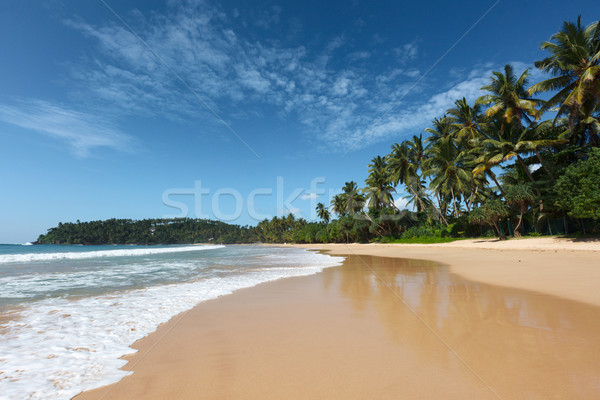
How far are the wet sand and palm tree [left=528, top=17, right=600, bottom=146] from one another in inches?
716

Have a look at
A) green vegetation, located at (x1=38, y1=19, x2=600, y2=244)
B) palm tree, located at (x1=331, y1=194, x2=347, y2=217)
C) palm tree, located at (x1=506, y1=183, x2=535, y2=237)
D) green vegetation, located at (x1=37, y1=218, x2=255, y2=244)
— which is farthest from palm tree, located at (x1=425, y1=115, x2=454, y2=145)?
green vegetation, located at (x1=37, y1=218, x2=255, y2=244)

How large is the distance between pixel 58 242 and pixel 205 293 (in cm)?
17689

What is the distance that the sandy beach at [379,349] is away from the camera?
2412mm

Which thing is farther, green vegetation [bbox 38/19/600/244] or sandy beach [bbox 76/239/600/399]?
green vegetation [bbox 38/19/600/244]

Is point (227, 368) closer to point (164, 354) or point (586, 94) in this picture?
point (164, 354)

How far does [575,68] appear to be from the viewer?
17297mm

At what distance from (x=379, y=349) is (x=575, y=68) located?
23.8 m

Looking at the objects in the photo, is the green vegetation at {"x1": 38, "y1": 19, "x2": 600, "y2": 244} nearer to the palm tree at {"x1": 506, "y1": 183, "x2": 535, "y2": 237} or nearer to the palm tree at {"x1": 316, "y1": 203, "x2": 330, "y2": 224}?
the palm tree at {"x1": 506, "y1": 183, "x2": 535, "y2": 237}

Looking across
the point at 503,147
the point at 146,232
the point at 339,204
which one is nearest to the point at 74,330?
the point at 503,147

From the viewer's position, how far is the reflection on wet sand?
244cm

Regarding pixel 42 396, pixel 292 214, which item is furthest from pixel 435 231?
pixel 292 214

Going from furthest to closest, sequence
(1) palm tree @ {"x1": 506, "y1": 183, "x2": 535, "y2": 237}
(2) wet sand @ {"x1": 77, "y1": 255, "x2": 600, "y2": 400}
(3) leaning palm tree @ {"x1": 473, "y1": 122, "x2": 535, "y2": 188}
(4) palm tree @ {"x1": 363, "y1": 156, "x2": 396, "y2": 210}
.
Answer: (4) palm tree @ {"x1": 363, "y1": 156, "x2": 396, "y2": 210}
(3) leaning palm tree @ {"x1": 473, "y1": 122, "x2": 535, "y2": 188}
(1) palm tree @ {"x1": 506, "y1": 183, "x2": 535, "y2": 237}
(2) wet sand @ {"x1": 77, "y1": 255, "x2": 600, "y2": 400}

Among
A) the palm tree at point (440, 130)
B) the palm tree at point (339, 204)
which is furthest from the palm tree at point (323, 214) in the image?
the palm tree at point (440, 130)

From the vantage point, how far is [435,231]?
32.7m
